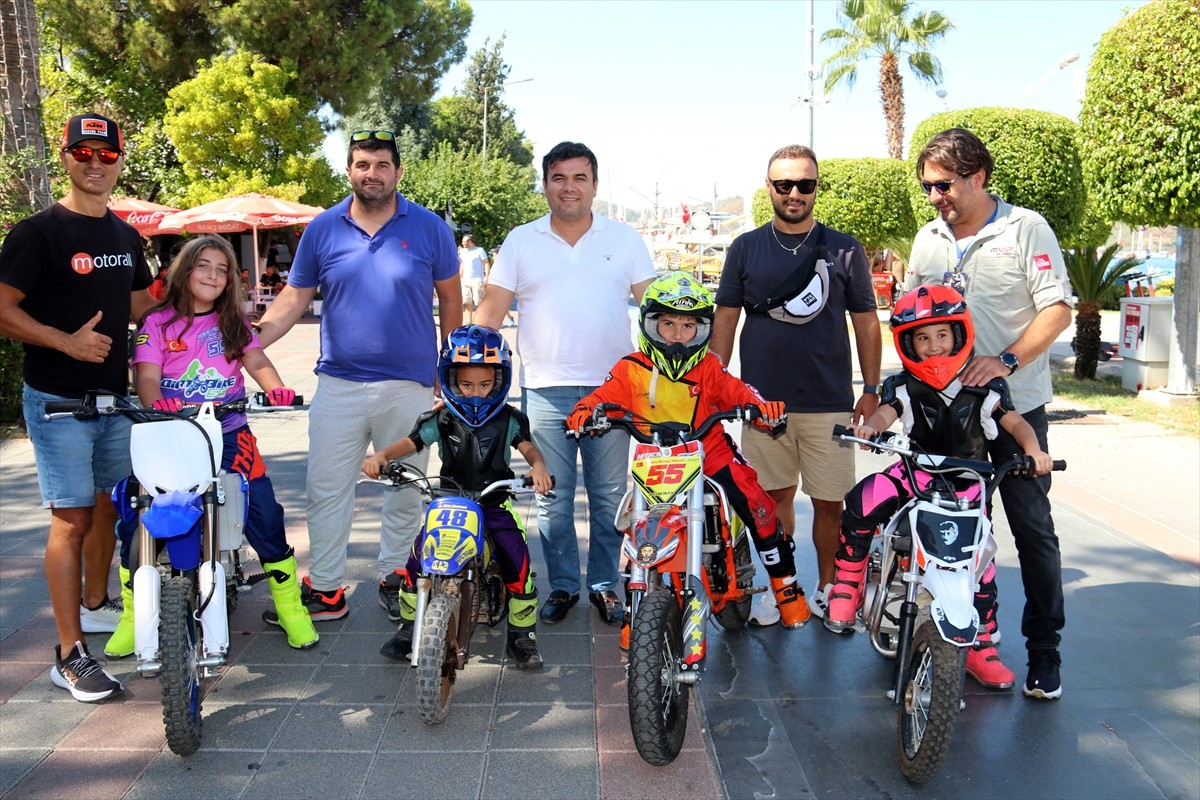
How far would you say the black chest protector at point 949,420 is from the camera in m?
3.89

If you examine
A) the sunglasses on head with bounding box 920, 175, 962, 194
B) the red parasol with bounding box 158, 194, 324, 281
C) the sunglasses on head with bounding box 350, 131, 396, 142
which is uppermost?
the red parasol with bounding box 158, 194, 324, 281

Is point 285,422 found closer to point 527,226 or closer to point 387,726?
point 527,226

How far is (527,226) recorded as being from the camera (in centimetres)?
480

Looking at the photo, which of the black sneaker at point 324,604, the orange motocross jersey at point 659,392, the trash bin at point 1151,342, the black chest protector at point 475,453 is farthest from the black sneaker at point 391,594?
the trash bin at point 1151,342

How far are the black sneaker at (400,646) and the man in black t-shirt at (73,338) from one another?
1067 millimetres

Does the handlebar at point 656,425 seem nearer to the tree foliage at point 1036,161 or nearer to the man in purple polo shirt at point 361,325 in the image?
the man in purple polo shirt at point 361,325

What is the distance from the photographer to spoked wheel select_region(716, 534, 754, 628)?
171 inches

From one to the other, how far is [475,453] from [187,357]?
4.37 feet

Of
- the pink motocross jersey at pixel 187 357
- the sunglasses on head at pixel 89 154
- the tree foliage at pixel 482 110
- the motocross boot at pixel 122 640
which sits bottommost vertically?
the motocross boot at pixel 122 640

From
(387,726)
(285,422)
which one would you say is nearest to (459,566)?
(387,726)

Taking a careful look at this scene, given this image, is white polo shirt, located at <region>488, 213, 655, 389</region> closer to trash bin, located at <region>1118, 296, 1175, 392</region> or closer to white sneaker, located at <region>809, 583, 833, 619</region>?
white sneaker, located at <region>809, 583, 833, 619</region>

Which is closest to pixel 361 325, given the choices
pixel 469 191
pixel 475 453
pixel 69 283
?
pixel 475 453

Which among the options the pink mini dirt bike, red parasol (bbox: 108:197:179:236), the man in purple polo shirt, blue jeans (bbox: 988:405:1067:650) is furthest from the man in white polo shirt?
red parasol (bbox: 108:197:179:236)

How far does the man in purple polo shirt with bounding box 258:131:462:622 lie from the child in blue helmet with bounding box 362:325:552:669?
0.59 m
